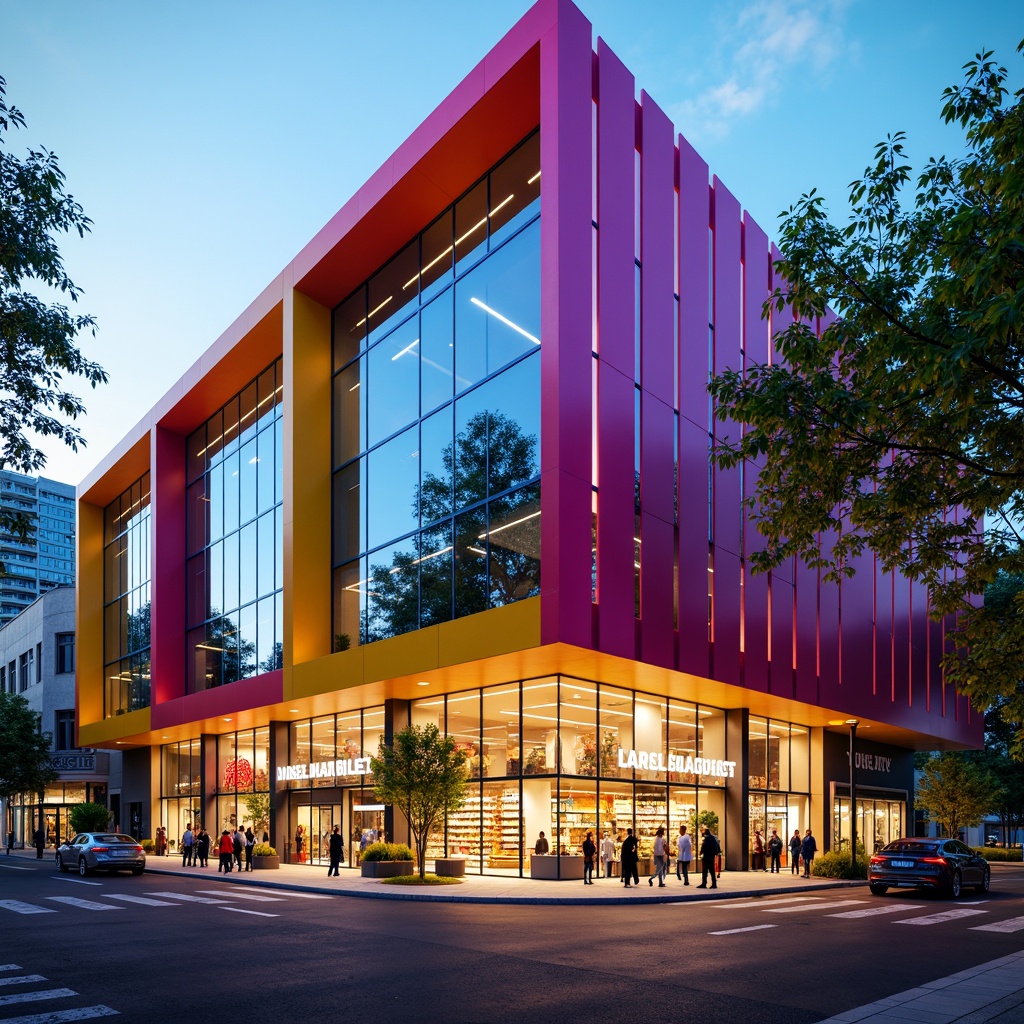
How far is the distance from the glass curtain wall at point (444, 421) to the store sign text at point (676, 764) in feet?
22.6

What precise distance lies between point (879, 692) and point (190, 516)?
106ft

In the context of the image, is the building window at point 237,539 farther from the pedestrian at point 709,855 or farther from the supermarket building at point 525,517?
the pedestrian at point 709,855

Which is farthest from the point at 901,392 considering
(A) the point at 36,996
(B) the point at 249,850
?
(B) the point at 249,850

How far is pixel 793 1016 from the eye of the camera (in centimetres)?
991

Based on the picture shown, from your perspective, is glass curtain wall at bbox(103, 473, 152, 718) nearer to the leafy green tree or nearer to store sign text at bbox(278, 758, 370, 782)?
the leafy green tree

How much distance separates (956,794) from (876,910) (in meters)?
36.1

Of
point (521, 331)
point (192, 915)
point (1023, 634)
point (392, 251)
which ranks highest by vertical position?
point (392, 251)

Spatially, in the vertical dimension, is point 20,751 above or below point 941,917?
below

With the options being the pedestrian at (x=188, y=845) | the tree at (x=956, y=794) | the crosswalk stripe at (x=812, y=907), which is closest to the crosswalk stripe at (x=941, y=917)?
the crosswalk stripe at (x=812, y=907)

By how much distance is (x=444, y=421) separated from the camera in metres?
31.3

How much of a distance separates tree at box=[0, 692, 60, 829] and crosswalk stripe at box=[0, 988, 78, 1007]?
5177cm

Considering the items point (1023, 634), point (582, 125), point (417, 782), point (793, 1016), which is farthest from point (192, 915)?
point (582, 125)

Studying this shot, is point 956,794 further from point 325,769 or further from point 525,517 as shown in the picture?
point 525,517

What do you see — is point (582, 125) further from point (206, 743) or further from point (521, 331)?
point (206, 743)
